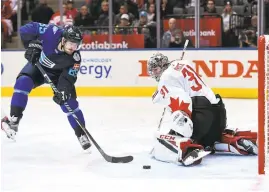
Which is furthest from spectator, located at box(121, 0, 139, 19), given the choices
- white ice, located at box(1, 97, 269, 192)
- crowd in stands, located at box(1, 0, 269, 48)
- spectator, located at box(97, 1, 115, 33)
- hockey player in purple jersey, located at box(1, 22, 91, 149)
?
hockey player in purple jersey, located at box(1, 22, 91, 149)

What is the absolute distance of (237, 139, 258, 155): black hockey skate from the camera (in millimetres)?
4426

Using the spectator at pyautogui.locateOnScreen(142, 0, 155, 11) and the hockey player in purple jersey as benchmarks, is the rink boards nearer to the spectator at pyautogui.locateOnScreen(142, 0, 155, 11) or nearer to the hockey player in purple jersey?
the spectator at pyautogui.locateOnScreen(142, 0, 155, 11)

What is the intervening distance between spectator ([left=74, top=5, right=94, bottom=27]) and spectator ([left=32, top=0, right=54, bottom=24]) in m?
0.39

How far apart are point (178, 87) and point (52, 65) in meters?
1.06

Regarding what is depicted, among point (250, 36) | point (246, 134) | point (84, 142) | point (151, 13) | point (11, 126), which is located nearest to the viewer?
point (246, 134)

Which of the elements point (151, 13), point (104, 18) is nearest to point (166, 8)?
point (151, 13)

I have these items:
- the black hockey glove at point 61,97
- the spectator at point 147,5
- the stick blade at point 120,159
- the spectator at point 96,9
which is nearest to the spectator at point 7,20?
the spectator at point 96,9

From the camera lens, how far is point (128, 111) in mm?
7172

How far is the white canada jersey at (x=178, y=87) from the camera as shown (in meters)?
4.19

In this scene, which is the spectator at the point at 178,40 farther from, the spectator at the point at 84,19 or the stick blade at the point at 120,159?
the stick blade at the point at 120,159

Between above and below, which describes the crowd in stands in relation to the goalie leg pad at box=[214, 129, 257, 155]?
above

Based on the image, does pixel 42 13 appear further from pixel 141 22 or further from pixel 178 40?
pixel 178 40

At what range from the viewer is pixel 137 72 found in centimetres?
879

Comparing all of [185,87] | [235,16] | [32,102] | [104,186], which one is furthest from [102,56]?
[104,186]
